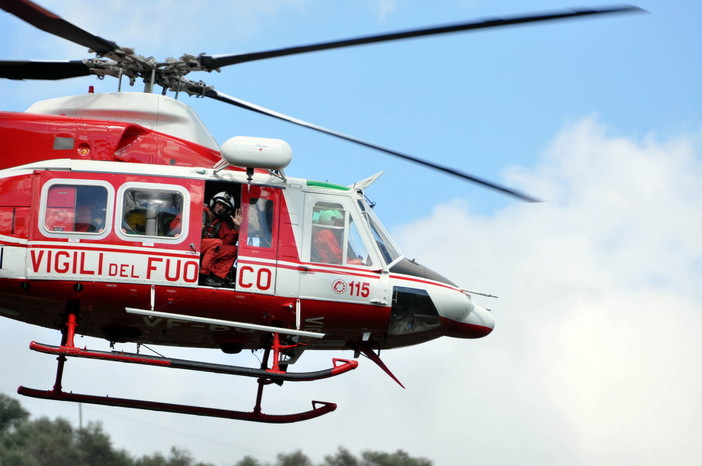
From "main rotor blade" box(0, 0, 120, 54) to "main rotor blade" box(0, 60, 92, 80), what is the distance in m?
0.79

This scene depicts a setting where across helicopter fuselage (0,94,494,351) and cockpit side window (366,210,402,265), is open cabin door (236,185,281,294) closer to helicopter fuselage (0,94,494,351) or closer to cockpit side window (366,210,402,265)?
helicopter fuselage (0,94,494,351)

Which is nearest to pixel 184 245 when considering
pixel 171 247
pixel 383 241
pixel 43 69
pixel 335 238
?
pixel 171 247

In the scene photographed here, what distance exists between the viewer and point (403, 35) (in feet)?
41.6

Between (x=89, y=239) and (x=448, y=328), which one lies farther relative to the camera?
(x=448, y=328)

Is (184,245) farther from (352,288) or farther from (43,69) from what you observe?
(43,69)

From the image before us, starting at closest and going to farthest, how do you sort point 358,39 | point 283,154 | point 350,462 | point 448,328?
1. point 358,39
2. point 283,154
3. point 448,328
4. point 350,462

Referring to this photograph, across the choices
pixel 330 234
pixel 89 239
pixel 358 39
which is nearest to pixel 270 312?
pixel 330 234

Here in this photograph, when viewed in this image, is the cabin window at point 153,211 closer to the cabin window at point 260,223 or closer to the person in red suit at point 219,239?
the person in red suit at point 219,239

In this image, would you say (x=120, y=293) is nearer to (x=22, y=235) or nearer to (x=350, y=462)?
(x=22, y=235)

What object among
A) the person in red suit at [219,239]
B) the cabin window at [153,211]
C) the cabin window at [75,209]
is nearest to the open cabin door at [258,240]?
the person in red suit at [219,239]

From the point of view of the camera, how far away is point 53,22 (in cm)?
1317

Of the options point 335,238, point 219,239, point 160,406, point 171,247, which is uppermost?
point 335,238

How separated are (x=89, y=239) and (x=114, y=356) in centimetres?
131

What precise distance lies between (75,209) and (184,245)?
127 cm
